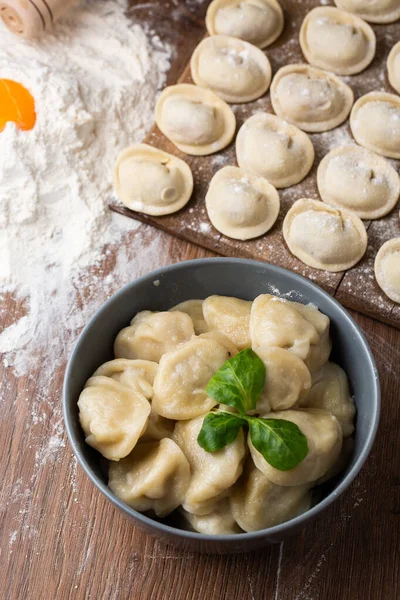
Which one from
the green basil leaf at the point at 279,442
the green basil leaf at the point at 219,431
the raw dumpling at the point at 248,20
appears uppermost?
the raw dumpling at the point at 248,20

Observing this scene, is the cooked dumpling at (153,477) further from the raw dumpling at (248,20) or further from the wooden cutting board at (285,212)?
the raw dumpling at (248,20)

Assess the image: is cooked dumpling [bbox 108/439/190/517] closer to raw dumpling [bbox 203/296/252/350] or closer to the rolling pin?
raw dumpling [bbox 203/296/252/350]

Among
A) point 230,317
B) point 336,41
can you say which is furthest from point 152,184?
point 336,41

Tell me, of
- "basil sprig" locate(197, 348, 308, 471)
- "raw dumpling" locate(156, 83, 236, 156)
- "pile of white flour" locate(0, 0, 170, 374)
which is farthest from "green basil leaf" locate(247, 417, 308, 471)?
"raw dumpling" locate(156, 83, 236, 156)

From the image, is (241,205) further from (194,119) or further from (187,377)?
(187,377)

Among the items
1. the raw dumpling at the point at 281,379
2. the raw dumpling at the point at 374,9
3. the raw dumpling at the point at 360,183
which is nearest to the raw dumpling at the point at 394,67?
the raw dumpling at the point at 374,9
